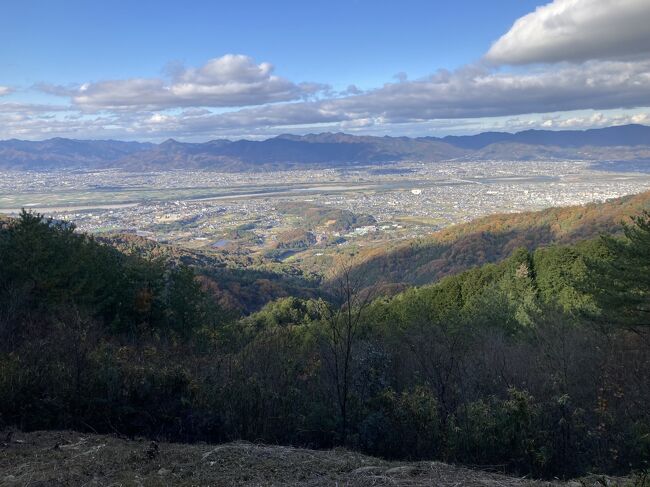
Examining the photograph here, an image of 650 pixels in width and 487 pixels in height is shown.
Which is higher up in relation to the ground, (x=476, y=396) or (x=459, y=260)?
(x=476, y=396)

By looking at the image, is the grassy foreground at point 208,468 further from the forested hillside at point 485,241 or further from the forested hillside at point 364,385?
the forested hillside at point 485,241

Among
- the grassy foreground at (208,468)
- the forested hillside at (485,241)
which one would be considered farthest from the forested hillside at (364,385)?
the forested hillside at (485,241)

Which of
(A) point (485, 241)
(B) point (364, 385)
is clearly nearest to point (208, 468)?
(B) point (364, 385)

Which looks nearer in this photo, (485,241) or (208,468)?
(208,468)

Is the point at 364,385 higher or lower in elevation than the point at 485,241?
higher

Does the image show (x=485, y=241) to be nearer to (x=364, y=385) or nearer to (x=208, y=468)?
(x=364, y=385)

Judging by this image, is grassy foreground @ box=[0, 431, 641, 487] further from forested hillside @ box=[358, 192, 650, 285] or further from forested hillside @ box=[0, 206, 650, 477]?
forested hillside @ box=[358, 192, 650, 285]

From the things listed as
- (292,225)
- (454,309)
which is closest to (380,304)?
(454,309)

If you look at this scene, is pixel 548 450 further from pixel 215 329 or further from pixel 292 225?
pixel 292 225
